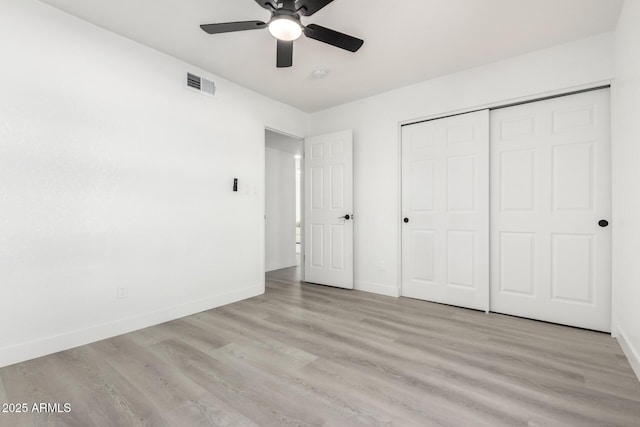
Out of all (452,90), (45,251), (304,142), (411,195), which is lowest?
(45,251)

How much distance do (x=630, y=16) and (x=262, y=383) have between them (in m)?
3.52

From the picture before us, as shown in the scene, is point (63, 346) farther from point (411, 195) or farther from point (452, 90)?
point (452, 90)

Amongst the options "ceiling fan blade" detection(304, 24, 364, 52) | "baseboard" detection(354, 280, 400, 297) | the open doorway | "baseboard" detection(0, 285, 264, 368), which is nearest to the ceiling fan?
"ceiling fan blade" detection(304, 24, 364, 52)

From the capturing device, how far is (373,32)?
8.26 ft

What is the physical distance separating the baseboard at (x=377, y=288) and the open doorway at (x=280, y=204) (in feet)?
5.53

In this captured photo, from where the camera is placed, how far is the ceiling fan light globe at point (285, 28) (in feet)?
6.42

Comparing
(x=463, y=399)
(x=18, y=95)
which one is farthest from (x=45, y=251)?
(x=463, y=399)

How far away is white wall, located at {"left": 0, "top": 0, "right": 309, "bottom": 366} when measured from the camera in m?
2.07

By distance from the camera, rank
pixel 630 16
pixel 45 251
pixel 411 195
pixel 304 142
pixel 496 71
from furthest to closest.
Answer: pixel 304 142
pixel 411 195
pixel 496 71
pixel 45 251
pixel 630 16

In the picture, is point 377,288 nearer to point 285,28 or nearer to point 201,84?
point 285,28

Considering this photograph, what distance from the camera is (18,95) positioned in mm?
2080

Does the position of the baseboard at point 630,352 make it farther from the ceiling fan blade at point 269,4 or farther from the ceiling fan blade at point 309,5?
the ceiling fan blade at point 269,4

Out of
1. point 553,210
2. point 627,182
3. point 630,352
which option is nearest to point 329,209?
point 553,210

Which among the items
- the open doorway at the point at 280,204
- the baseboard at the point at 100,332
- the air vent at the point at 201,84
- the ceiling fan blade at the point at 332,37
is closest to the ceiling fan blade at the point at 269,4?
the ceiling fan blade at the point at 332,37
